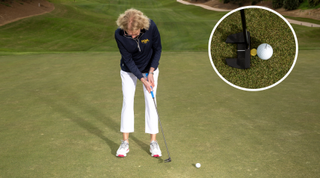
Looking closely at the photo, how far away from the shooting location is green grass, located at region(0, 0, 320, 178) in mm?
3197

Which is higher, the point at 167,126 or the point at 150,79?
the point at 150,79

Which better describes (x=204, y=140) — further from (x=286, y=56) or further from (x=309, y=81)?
(x=309, y=81)

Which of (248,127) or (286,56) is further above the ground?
(286,56)

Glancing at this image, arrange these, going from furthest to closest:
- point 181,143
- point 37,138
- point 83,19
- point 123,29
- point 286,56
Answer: point 83,19 < point 37,138 < point 181,143 < point 123,29 < point 286,56

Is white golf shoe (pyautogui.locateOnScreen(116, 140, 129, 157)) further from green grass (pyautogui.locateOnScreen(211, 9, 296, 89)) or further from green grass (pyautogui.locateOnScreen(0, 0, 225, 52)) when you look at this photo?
green grass (pyautogui.locateOnScreen(0, 0, 225, 52))

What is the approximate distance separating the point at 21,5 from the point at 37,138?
103 ft

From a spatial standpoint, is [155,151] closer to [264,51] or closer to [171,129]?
[171,129]

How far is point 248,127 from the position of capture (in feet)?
14.3

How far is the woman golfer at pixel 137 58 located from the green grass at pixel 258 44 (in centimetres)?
136

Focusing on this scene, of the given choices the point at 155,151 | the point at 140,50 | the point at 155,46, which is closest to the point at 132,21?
the point at 140,50

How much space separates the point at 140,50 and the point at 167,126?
1.46 metres

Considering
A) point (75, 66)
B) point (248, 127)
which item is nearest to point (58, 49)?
point (75, 66)

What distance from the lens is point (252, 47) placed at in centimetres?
183

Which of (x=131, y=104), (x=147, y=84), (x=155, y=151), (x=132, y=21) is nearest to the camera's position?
(x=132, y=21)
